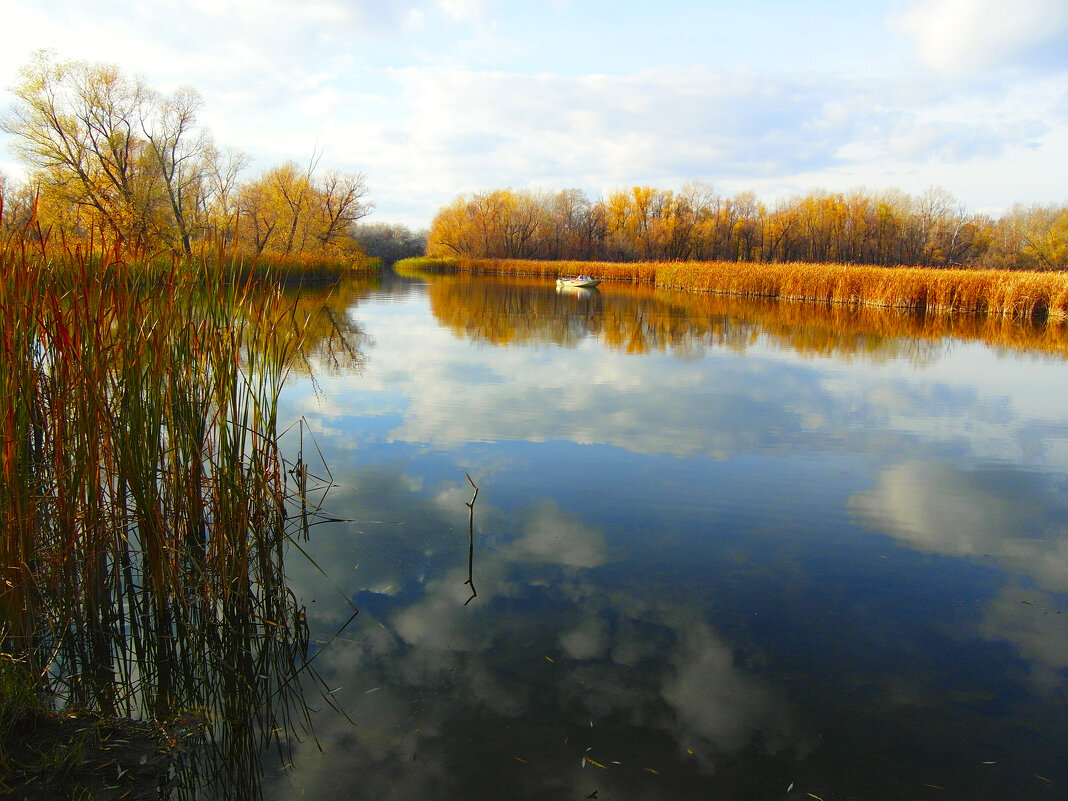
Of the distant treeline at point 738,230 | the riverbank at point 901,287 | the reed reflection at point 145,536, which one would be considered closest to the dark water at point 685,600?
the reed reflection at point 145,536

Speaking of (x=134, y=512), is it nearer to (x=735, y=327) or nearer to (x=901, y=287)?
(x=735, y=327)

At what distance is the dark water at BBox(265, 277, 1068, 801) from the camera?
6.49 feet

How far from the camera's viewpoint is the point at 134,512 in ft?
7.70

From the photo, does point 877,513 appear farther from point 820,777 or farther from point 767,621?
point 820,777

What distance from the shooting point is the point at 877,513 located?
393cm

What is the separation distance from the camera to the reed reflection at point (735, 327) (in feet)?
35.7

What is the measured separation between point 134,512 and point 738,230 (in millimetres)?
56044

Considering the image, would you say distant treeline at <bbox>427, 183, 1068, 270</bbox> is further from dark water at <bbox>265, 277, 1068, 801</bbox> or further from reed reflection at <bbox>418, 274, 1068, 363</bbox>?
dark water at <bbox>265, 277, 1068, 801</bbox>

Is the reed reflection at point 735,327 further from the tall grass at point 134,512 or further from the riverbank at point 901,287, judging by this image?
the tall grass at point 134,512

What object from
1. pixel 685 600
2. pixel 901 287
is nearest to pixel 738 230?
pixel 901 287

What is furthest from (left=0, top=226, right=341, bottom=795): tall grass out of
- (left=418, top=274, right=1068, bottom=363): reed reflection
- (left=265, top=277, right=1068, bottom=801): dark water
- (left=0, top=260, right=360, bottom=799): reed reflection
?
(left=418, top=274, right=1068, bottom=363): reed reflection

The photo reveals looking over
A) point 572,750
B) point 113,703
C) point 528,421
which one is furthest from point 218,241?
point 528,421

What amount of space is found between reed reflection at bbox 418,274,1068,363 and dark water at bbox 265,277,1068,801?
4.28m

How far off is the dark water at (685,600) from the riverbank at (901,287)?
11958 millimetres
